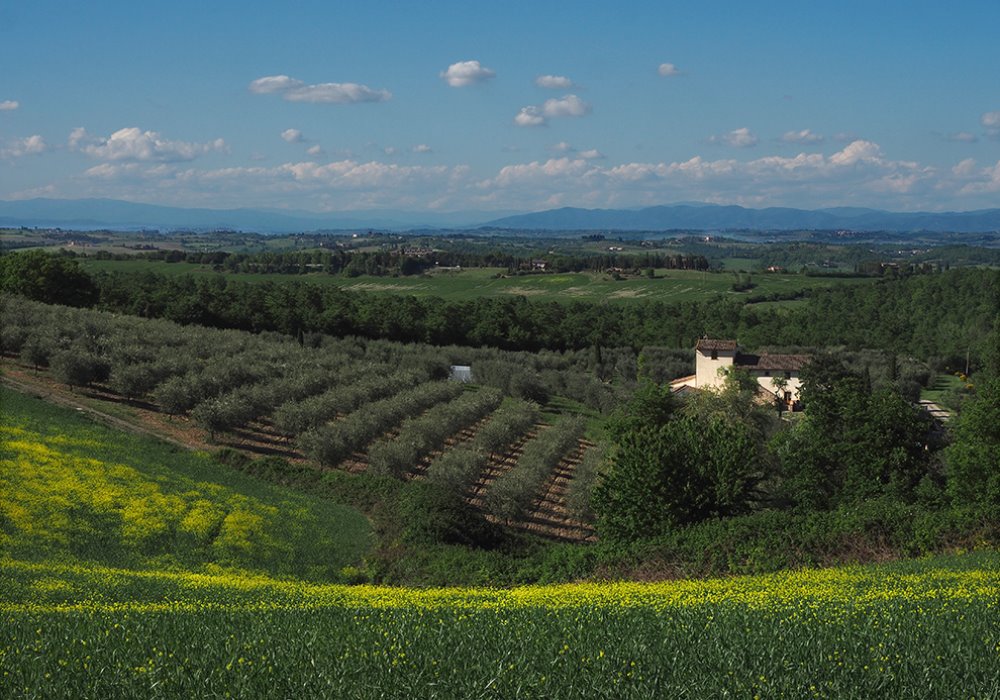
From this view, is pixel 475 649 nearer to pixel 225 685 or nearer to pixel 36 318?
pixel 225 685

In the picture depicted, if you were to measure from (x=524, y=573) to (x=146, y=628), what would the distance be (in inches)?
641

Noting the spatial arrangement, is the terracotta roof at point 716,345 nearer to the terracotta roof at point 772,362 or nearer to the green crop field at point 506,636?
the terracotta roof at point 772,362

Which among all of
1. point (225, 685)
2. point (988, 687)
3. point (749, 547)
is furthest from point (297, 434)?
point (988, 687)

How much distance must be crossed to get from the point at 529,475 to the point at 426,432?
30.2 ft

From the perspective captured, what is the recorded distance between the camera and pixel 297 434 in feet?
160

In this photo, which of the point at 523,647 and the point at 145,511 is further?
the point at 145,511

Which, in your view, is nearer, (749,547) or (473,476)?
(749,547)

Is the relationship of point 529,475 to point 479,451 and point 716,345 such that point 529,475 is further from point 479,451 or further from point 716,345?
point 716,345

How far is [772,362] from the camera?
82250 millimetres

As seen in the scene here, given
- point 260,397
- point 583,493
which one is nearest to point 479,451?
point 583,493

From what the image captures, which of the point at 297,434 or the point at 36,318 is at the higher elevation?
the point at 36,318

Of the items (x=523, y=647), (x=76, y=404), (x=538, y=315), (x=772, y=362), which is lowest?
(x=772, y=362)

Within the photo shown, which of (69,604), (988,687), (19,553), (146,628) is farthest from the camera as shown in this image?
(19,553)

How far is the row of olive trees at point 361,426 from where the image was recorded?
45.9 meters
